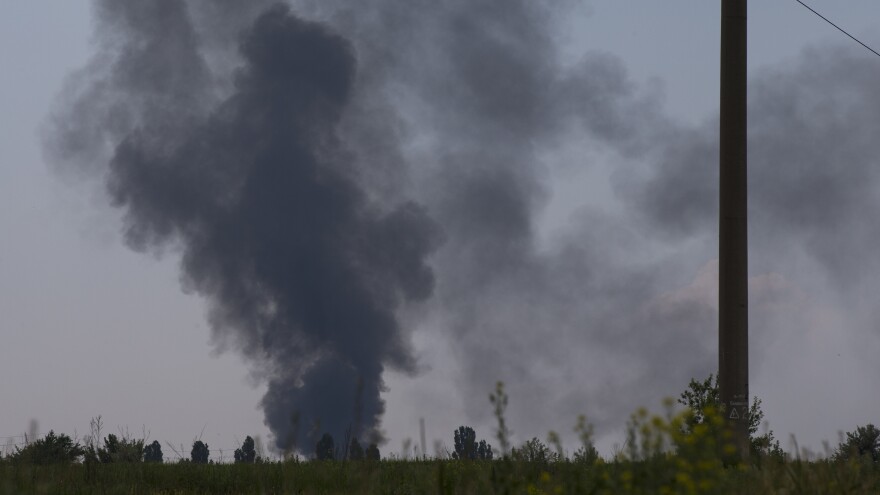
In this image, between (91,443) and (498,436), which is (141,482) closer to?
(91,443)

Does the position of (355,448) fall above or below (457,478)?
above

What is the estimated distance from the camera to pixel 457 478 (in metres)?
12.6

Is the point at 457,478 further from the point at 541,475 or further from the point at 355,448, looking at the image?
the point at 355,448

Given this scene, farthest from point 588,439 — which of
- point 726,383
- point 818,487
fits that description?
point 726,383

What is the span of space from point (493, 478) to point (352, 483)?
4.97 m

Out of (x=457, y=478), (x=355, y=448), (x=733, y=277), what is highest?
(x=733, y=277)

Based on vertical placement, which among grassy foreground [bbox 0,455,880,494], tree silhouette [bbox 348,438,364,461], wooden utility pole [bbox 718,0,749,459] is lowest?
grassy foreground [bbox 0,455,880,494]

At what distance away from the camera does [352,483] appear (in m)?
12.1

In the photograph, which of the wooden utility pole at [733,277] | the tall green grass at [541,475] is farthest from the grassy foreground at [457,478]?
the wooden utility pole at [733,277]

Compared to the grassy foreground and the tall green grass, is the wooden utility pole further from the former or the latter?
the grassy foreground

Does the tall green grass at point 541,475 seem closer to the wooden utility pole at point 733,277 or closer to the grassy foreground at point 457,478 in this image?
the grassy foreground at point 457,478

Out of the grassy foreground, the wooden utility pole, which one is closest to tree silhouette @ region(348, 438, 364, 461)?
the grassy foreground

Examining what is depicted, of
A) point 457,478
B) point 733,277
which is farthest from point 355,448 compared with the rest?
point 733,277

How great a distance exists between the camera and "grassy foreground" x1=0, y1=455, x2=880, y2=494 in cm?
664
